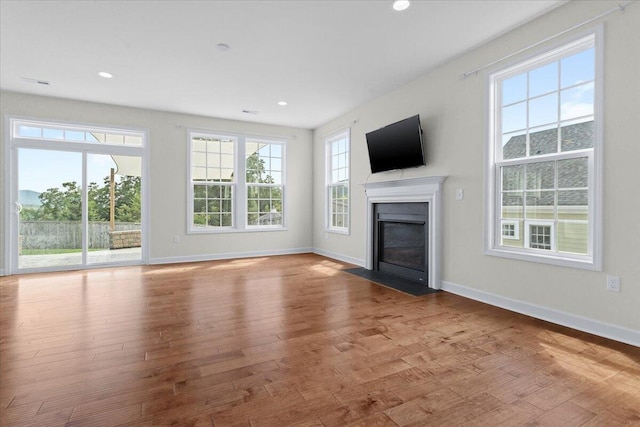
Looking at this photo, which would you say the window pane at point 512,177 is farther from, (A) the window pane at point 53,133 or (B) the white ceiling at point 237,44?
(A) the window pane at point 53,133

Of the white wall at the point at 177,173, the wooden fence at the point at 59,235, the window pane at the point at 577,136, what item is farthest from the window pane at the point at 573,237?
the wooden fence at the point at 59,235

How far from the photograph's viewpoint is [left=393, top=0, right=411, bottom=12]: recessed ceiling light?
9.12 feet

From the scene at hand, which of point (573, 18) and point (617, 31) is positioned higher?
point (573, 18)

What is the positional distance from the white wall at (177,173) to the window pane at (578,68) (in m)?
5.01

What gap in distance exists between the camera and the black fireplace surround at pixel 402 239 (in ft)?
14.2

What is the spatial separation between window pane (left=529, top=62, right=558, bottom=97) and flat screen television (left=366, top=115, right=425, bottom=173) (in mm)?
1281

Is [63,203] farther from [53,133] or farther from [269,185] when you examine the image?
[269,185]

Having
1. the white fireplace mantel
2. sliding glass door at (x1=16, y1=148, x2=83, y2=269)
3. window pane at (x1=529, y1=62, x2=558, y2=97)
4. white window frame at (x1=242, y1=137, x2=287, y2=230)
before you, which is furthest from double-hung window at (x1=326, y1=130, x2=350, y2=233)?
sliding glass door at (x1=16, y1=148, x2=83, y2=269)

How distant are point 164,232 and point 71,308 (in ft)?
8.89

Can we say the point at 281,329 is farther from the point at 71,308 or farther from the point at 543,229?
the point at 543,229

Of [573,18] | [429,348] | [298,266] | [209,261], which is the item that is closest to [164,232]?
[209,261]

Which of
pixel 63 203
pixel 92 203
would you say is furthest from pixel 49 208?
pixel 92 203

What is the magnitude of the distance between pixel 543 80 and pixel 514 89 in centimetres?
28

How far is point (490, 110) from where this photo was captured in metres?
3.48
